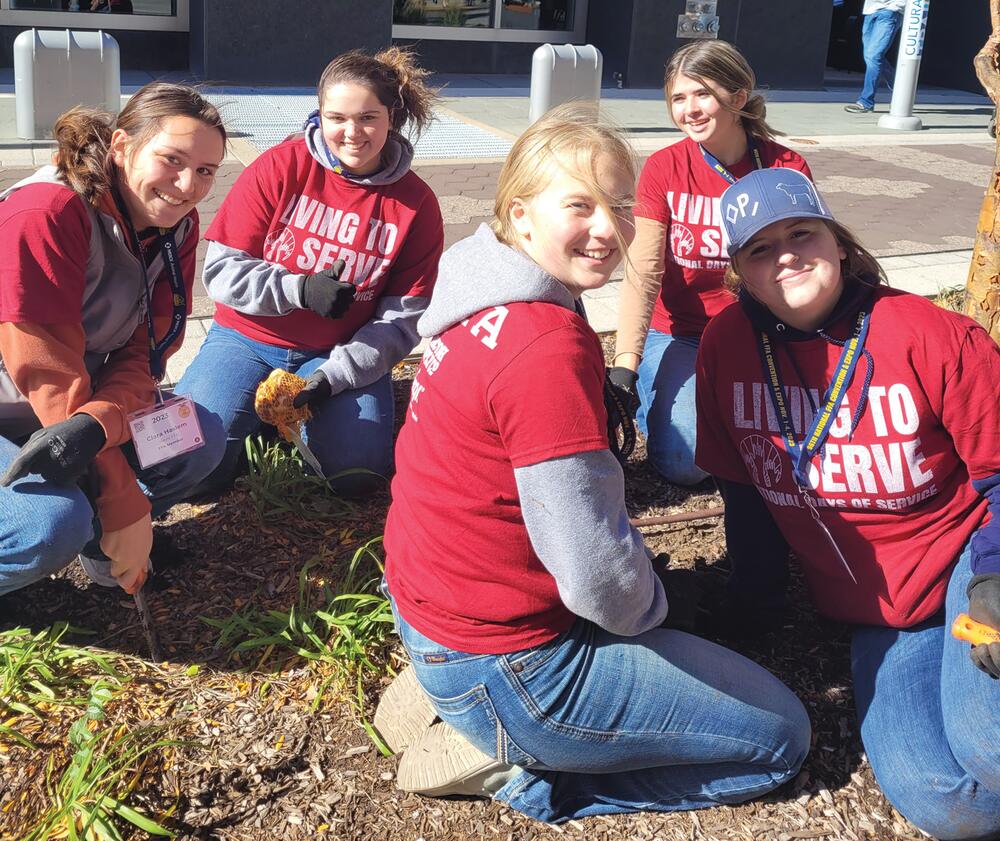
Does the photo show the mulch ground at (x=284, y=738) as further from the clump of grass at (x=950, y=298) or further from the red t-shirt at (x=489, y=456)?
the clump of grass at (x=950, y=298)

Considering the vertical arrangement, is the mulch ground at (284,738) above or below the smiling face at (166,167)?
below

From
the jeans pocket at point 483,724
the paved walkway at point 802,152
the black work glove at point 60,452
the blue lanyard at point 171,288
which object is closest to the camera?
the jeans pocket at point 483,724

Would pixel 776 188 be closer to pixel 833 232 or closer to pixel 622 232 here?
pixel 833 232

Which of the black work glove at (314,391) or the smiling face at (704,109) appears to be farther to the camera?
the smiling face at (704,109)

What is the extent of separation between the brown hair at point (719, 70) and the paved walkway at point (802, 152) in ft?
4.37

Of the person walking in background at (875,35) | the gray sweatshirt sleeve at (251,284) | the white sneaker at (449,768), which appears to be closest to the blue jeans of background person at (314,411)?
the gray sweatshirt sleeve at (251,284)

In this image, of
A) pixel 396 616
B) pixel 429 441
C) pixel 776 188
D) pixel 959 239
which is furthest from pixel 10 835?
pixel 959 239

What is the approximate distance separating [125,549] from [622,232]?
147cm

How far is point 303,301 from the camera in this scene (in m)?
3.50

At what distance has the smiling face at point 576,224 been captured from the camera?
201cm

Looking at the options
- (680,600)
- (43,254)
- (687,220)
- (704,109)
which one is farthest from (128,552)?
(704,109)

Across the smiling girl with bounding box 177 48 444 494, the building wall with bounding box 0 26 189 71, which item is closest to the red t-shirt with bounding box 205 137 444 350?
the smiling girl with bounding box 177 48 444 494

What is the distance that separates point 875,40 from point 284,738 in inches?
484

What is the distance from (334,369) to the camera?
361 cm
